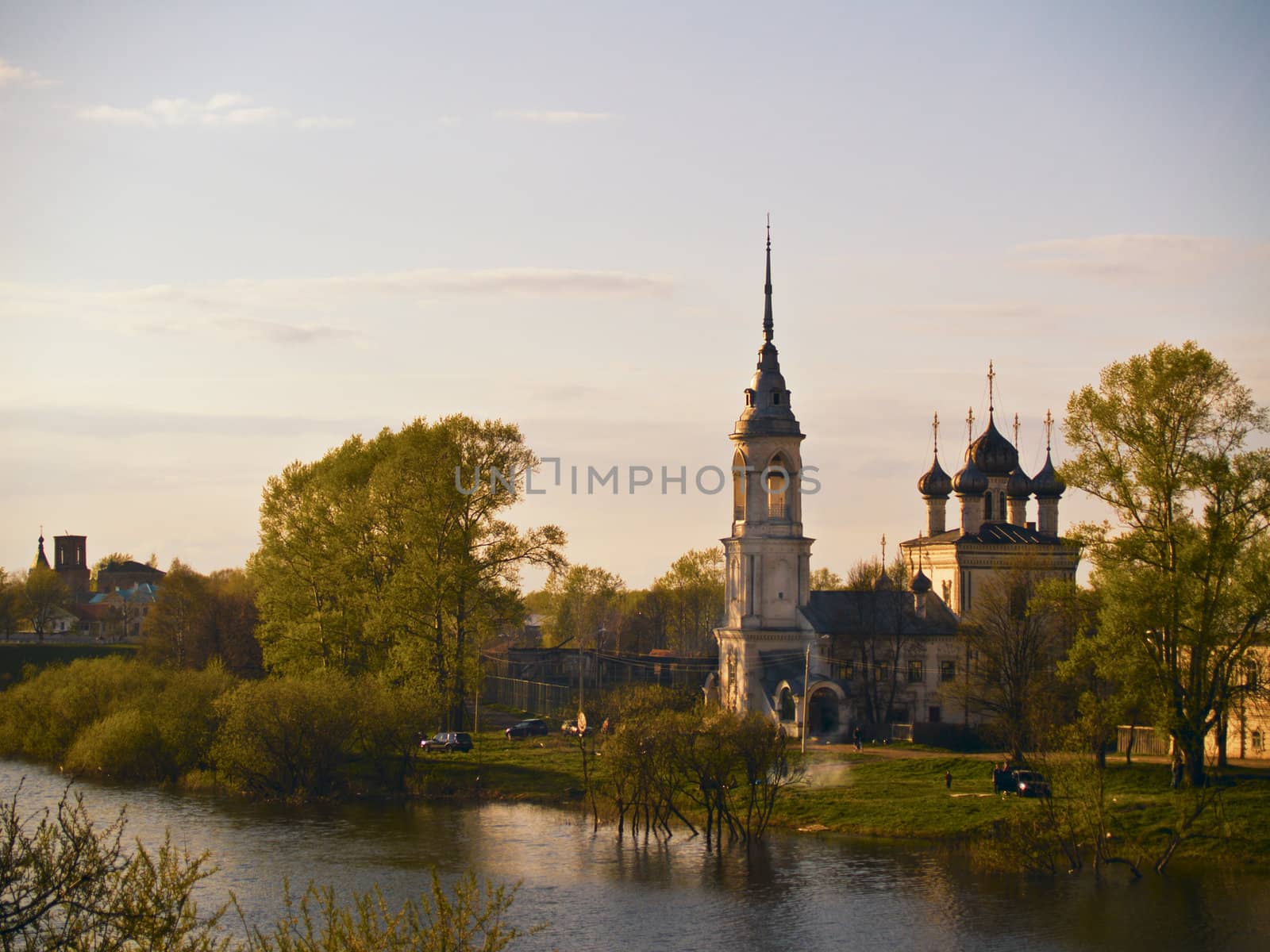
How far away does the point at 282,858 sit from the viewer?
129 ft

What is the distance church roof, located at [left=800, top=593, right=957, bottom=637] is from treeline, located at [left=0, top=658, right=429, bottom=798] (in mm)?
17097

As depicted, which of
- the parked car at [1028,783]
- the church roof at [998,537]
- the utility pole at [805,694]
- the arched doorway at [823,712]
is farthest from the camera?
the church roof at [998,537]

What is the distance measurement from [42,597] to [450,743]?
8405 centimetres

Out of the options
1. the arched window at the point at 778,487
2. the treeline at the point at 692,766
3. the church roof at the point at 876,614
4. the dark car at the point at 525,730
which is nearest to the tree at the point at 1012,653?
the church roof at the point at 876,614

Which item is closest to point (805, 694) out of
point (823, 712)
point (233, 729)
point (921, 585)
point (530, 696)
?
point (823, 712)

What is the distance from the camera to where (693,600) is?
117375 mm

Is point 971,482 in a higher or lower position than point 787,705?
higher

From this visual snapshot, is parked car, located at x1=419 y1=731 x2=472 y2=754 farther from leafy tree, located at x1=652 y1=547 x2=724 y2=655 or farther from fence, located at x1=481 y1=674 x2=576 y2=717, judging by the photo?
leafy tree, located at x1=652 y1=547 x2=724 y2=655

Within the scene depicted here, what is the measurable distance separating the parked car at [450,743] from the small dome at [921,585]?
19.2 metres

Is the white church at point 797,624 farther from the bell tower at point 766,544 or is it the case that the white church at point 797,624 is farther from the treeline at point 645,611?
the treeline at point 645,611

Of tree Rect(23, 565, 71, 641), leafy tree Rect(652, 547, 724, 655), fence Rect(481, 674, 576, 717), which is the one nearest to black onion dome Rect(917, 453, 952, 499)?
fence Rect(481, 674, 576, 717)

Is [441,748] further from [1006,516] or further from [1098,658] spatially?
[1006,516]

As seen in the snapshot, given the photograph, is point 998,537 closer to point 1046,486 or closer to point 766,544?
point 1046,486

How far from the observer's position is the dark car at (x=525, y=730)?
211ft
